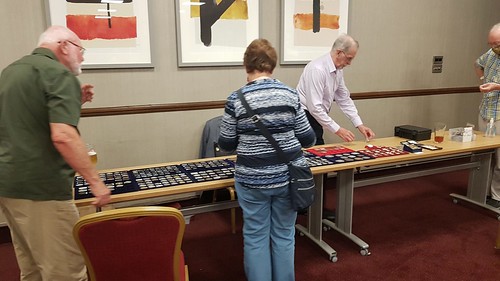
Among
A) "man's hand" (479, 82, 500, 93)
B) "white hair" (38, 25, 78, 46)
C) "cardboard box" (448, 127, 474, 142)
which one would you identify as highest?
"white hair" (38, 25, 78, 46)

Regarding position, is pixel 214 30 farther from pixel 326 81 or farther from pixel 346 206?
pixel 346 206

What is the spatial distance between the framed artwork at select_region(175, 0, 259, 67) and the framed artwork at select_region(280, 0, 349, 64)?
33 centimetres

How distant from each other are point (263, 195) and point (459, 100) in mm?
3916

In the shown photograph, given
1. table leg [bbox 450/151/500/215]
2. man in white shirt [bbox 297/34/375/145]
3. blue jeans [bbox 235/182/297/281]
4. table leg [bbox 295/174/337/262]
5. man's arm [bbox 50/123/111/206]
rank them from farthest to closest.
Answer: table leg [bbox 450/151/500/215]
man in white shirt [bbox 297/34/375/145]
table leg [bbox 295/174/337/262]
blue jeans [bbox 235/182/297/281]
man's arm [bbox 50/123/111/206]

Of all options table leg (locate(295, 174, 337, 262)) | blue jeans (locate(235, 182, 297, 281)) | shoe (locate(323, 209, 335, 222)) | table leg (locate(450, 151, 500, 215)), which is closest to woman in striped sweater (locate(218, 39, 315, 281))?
blue jeans (locate(235, 182, 297, 281))

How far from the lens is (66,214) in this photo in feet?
5.48

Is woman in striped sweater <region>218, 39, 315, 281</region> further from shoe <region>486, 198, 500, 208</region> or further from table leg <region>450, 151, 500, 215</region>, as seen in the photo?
shoe <region>486, 198, 500, 208</region>

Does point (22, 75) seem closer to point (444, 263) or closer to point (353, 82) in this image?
point (444, 263)

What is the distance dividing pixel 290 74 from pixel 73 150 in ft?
8.64

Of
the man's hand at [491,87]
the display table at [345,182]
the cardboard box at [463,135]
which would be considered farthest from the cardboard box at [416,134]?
the man's hand at [491,87]

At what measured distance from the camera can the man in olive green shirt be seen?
152 cm

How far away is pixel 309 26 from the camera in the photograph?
12.4 feet

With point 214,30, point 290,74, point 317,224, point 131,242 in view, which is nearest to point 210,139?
point 214,30

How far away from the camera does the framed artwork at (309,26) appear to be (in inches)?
144
